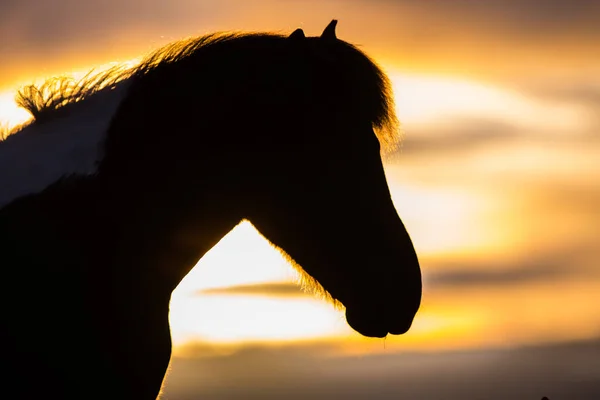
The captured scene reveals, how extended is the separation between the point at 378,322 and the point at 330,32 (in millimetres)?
1500

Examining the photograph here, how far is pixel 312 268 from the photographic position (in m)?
4.82

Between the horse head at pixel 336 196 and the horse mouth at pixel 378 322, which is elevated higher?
the horse head at pixel 336 196

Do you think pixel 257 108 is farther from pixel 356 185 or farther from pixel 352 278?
pixel 352 278

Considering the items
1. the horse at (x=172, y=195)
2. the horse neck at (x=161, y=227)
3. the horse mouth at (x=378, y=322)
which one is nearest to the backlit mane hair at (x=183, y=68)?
the horse at (x=172, y=195)

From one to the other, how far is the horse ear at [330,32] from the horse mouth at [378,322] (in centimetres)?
140

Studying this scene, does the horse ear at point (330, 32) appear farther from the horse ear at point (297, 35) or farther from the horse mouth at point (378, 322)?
the horse mouth at point (378, 322)

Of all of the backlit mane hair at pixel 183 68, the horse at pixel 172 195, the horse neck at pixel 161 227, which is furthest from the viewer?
the backlit mane hair at pixel 183 68

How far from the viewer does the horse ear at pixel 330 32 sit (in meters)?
4.76

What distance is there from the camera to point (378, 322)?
4.83 metres

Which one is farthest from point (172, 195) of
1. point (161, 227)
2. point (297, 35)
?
point (297, 35)

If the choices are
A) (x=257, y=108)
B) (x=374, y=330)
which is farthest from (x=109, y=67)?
(x=374, y=330)

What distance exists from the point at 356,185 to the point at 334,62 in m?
0.63

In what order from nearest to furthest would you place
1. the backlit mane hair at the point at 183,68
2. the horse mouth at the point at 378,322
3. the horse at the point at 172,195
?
the horse at the point at 172,195 → the backlit mane hair at the point at 183,68 → the horse mouth at the point at 378,322

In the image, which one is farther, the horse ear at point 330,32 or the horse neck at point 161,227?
the horse ear at point 330,32
